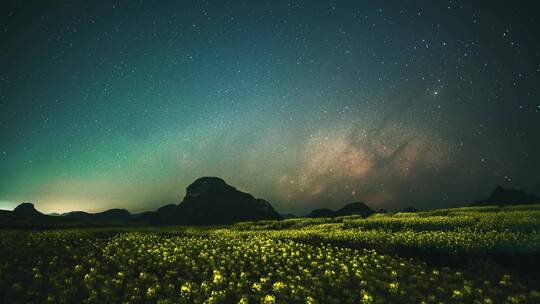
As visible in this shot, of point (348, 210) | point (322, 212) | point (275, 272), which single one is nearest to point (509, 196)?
point (348, 210)

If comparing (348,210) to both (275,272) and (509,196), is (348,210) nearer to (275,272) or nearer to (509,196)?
(509,196)

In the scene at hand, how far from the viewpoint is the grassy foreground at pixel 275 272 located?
48.4 ft

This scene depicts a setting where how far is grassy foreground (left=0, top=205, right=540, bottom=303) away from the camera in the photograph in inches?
581

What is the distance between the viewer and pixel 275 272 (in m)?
18.6

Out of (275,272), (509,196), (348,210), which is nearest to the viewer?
(275,272)

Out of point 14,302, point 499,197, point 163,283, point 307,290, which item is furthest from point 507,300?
point 499,197

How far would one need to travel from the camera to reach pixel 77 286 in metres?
15.8

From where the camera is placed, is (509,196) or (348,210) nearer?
(509,196)

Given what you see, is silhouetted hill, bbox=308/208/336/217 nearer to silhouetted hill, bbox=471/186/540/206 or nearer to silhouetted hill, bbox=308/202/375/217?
silhouetted hill, bbox=308/202/375/217

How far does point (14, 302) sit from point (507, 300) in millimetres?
22289

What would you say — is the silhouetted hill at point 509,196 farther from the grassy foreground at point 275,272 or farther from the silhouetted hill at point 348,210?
the grassy foreground at point 275,272

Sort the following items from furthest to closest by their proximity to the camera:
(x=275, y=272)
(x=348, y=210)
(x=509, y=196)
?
(x=348, y=210) < (x=509, y=196) < (x=275, y=272)

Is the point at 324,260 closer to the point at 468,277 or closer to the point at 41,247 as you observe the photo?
the point at 468,277

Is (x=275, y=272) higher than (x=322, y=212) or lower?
higher
